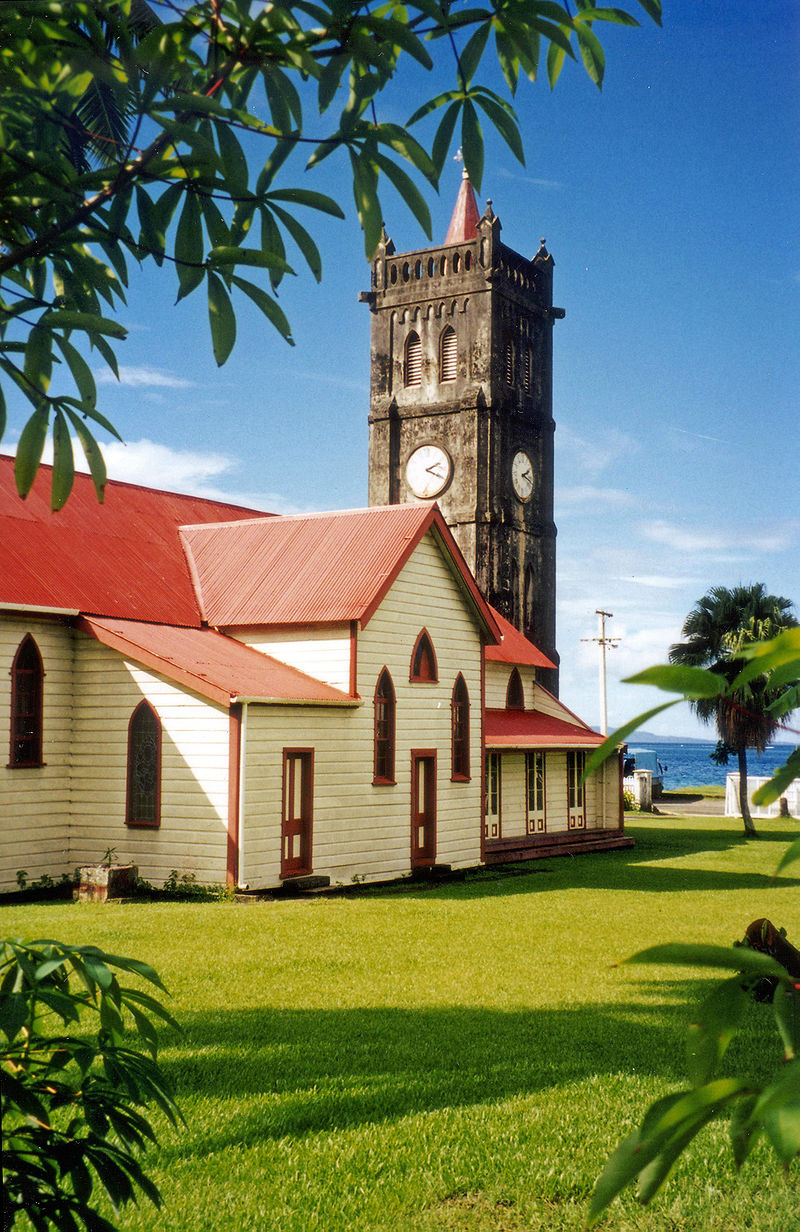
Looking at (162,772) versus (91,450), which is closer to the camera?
(91,450)

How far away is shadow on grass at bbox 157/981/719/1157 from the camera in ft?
22.8

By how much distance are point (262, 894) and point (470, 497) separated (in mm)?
34339

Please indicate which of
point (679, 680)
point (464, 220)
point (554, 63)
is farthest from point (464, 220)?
point (679, 680)

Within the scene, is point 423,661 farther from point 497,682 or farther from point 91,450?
point 91,450

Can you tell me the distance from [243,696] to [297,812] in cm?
302

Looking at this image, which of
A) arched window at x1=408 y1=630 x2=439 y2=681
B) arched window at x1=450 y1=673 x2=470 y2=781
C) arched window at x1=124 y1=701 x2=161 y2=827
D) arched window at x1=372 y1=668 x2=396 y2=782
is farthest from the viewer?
arched window at x1=450 y1=673 x2=470 y2=781

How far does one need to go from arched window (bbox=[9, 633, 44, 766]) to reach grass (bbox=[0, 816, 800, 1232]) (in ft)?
11.2

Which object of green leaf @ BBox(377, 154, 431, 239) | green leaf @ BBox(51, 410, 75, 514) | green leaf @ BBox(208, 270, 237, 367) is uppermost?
green leaf @ BBox(377, 154, 431, 239)

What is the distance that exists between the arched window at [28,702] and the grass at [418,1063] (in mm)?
3406

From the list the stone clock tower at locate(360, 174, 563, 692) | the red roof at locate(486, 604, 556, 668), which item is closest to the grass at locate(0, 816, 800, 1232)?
the red roof at locate(486, 604, 556, 668)

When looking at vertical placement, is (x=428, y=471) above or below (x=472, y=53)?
above

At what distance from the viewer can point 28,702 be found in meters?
19.3

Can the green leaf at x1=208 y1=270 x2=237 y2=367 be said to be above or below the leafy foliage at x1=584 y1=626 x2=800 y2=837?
above

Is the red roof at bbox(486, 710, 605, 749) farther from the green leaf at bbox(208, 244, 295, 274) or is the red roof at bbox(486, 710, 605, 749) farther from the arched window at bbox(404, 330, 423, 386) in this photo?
the green leaf at bbox(208, 244, 295, 274)
